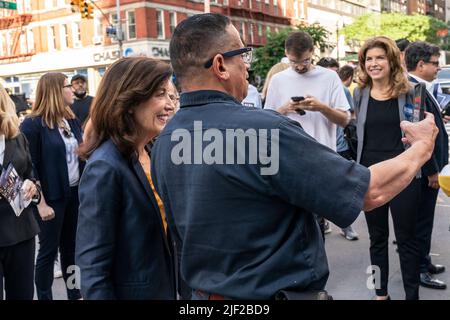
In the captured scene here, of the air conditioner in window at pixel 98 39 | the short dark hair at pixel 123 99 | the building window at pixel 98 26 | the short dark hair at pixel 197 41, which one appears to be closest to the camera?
the short dark hair at pixel 197 41

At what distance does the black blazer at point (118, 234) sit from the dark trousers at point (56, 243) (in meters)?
2.21

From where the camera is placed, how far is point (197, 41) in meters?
1.82

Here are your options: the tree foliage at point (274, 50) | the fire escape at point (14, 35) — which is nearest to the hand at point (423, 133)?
the tree foliage at point (274, 50)

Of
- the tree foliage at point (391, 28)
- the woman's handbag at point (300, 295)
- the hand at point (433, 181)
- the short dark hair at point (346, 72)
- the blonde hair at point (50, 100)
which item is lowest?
the hand at point (433, 181)

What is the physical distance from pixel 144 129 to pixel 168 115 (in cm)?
17

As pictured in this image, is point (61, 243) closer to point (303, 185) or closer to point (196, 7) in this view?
point (303, 185)

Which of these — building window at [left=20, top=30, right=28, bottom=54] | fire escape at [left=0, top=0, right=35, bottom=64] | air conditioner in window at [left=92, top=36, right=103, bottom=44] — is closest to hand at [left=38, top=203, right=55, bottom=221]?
air conditioner in window at [left=92, top=36, right=103, bottom=44]

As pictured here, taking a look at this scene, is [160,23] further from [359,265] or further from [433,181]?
[433,181]

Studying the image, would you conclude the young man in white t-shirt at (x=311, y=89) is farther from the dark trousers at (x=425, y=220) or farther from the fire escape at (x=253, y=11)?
the fire escape at (x=253, y=11)

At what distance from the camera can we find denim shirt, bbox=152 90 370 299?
1.60 meters

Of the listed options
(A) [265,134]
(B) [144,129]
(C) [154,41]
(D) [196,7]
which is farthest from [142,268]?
(D) [196,7]

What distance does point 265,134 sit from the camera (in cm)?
161

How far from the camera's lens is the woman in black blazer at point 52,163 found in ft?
14.2

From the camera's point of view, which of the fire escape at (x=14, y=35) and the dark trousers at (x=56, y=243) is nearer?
the dark trousers at (x=56, y=243)
